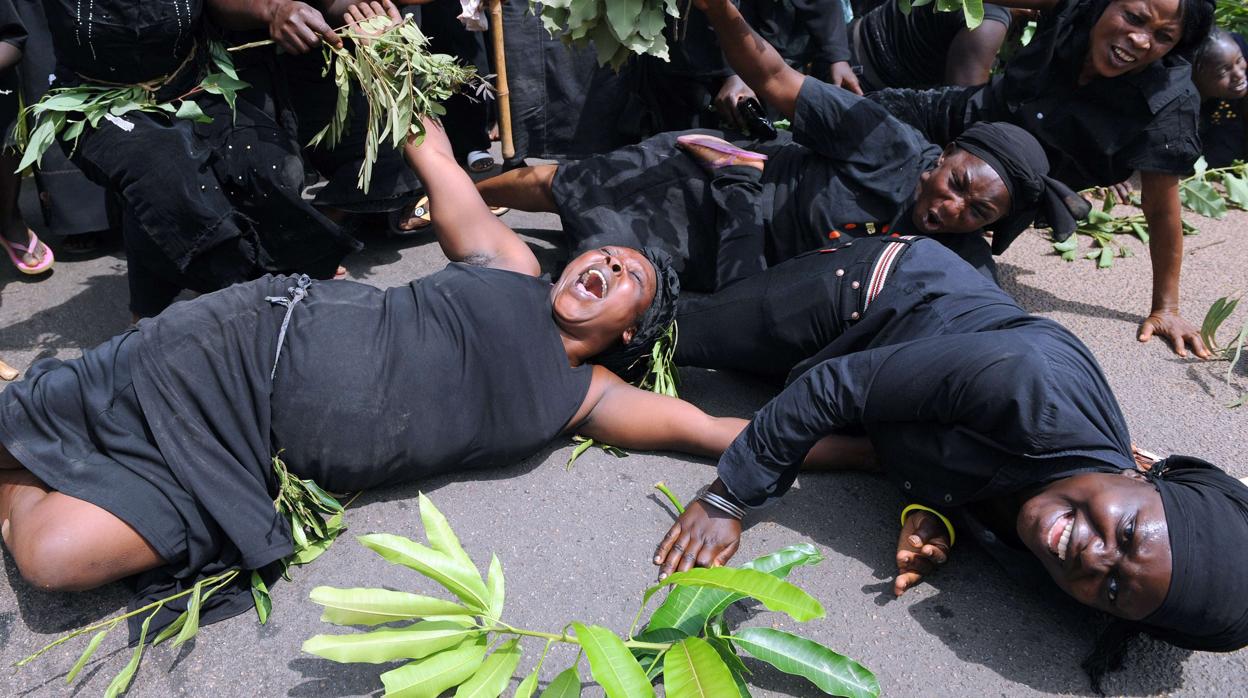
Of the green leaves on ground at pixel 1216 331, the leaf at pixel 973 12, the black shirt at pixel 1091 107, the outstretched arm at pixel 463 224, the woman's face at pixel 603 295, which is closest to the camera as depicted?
the leaf at pixel 973 12

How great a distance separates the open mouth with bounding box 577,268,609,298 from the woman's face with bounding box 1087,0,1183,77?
2.10m

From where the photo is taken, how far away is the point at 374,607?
6.29 ft

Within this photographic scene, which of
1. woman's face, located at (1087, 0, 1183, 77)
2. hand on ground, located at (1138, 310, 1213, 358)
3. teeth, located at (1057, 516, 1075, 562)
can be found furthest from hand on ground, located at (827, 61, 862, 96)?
teeth, located at (1057, 516, 1075, 562)

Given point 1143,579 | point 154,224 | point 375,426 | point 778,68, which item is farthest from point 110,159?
point 1143,579

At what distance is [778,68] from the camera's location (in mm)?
3355

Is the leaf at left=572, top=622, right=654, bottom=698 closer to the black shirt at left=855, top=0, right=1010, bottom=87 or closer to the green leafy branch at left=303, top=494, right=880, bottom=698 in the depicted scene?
the green leafy branch at left=303, top=494, right=880, bottom=698

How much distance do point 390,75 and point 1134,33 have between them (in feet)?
8.74

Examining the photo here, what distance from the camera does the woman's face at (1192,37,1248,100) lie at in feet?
15.0

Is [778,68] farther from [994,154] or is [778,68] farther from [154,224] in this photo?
[154,224]

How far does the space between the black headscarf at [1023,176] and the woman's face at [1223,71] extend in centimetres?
208

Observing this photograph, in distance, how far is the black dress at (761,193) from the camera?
10.8 ft

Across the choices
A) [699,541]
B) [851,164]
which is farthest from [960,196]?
[699,541]

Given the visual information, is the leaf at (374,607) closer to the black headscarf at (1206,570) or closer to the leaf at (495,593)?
the leaf at (495,593)

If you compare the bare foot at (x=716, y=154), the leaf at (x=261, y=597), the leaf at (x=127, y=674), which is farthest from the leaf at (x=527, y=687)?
the bare foot at (x=716, y=154)
